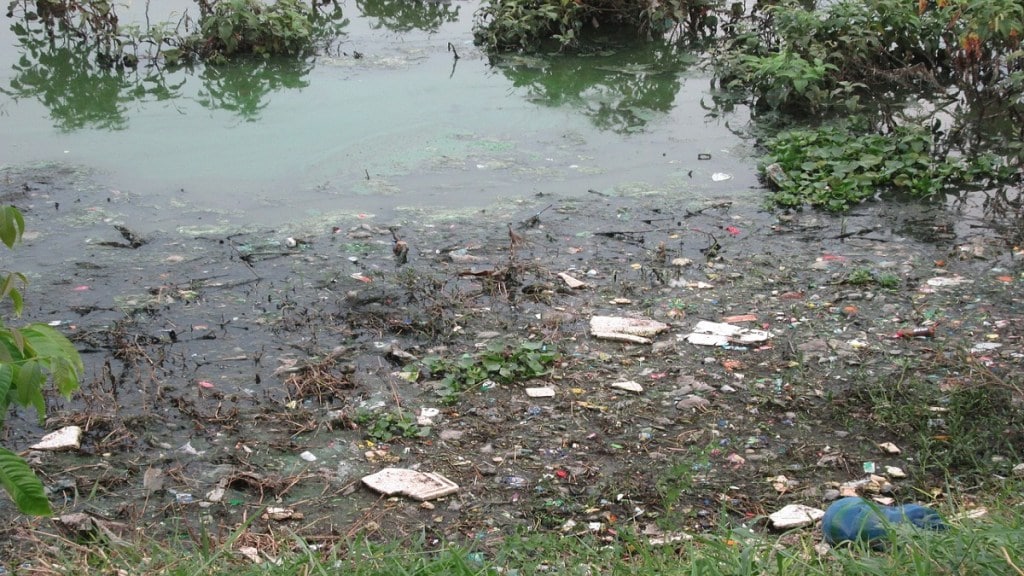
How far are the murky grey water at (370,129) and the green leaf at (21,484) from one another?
3.06 metres

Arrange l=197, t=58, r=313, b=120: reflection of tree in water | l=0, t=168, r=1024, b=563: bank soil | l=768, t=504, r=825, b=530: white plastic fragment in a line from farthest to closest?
l=197, t=58, r=313, b=120: reflection of tree in water, l=0, t=168, r=1024, b=563: bank soil, l=768, t=504, r=825, b=530: white plastic fragment

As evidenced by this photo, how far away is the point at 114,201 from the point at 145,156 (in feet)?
2.30

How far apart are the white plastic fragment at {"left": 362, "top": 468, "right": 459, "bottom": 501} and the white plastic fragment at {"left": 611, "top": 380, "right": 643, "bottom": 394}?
0.78 meters

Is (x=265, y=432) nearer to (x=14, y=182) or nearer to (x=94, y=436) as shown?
(x=94, y=436)

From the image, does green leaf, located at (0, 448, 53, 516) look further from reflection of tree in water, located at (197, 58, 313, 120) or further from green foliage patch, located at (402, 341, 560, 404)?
reflection of tree in water, located at (197, 58, 313, 120)

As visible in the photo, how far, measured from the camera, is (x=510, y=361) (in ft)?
11.7

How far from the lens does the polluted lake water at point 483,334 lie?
2.88 m

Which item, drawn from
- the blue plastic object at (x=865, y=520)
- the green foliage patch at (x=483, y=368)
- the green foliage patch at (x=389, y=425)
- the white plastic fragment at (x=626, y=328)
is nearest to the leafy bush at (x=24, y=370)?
the green foliage patch at (x=389, y=425)

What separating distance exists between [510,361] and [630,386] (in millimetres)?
424

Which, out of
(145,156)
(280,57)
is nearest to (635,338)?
(145,156)

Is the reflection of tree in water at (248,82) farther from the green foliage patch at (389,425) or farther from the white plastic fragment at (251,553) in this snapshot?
the white plastic fragment at (251,553)

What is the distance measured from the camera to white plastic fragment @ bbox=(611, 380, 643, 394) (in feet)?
11.3

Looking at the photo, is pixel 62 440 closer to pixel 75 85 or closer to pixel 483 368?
pixel 483 368

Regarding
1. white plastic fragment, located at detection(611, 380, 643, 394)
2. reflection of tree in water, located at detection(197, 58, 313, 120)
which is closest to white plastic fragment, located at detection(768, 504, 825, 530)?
white plastic fragment, located at detection(611, 380, 643, 394)
